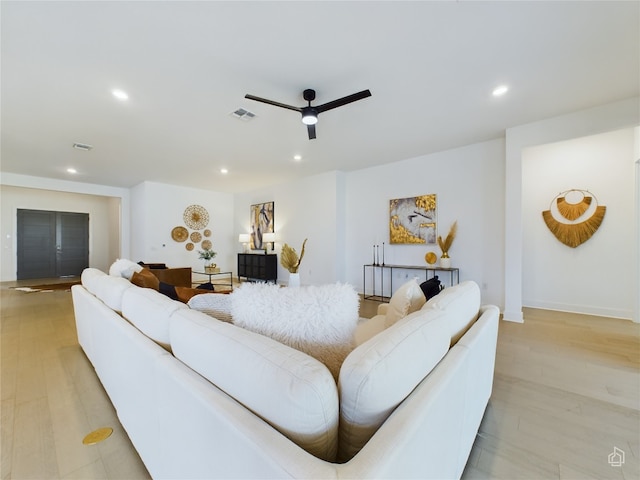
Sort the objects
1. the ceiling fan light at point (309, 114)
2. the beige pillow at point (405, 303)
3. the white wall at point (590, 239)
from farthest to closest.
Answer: the white wall at point (590, 239), the ceiling fan light at point (309, 114), the beige pillow at point (405, 303)

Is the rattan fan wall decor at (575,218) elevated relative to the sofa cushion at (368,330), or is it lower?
elevated

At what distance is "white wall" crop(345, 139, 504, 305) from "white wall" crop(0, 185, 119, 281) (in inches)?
305

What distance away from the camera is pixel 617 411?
173 centimetres

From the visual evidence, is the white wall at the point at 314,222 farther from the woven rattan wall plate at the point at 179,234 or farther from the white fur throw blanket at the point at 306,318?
the white fur throw blanket at the point at 306,318

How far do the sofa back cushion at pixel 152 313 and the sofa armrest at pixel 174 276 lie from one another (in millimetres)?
4113

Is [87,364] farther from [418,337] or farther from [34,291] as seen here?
[34,291]

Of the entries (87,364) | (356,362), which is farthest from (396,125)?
(87,364)

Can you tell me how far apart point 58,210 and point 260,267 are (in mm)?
6949

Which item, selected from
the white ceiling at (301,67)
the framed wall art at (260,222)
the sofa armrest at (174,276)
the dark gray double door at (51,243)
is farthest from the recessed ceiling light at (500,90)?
the dark gray double door at (51,243)

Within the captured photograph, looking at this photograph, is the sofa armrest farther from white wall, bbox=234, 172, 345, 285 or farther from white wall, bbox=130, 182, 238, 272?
white wall, bbox=234, 172, 345, 285

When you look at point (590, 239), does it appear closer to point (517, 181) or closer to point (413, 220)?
point (517, 181)

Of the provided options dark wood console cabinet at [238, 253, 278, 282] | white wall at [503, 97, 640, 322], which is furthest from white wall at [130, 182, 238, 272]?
white wall at [503, 97, 640, 322]

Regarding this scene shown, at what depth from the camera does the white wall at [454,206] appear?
4.04 m

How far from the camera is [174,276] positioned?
17.7 feet
